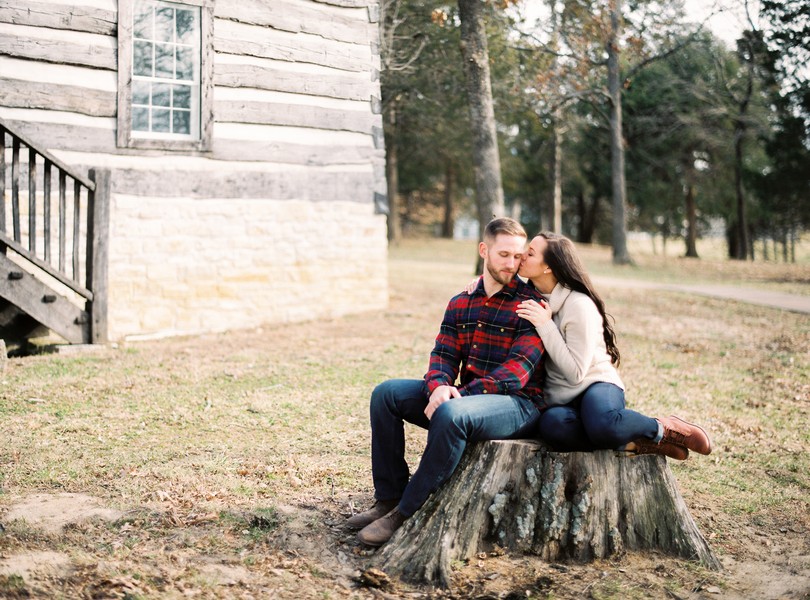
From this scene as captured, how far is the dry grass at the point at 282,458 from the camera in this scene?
13.2ft

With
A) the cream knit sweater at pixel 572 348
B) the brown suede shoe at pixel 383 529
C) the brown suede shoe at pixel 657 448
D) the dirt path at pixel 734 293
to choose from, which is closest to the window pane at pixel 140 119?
the cream knit sweater at pixel 572 348

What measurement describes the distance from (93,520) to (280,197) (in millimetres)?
6850

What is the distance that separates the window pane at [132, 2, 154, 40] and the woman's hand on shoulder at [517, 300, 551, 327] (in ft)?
24.1

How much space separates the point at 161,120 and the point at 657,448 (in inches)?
307

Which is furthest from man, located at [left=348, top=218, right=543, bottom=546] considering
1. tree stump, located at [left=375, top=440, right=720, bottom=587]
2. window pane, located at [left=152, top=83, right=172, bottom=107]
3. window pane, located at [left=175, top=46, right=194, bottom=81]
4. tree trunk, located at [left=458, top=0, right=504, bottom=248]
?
tree trunk, located at [left=458, top=0, right=504, bottom=248]

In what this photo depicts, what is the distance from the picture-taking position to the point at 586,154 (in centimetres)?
3231

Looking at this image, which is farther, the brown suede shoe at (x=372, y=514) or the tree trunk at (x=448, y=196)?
the tree trunk at (x=448, y=196)

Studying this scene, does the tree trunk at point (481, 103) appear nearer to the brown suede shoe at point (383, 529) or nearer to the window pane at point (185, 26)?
the window pane at point (185, 26)

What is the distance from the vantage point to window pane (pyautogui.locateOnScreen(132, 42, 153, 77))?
32.4 feet

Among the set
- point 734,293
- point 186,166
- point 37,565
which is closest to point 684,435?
point 37,565

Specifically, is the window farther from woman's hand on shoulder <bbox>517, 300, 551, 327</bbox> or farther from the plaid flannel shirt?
woman's hand on shoulder <bbox>517, 300, 551, 327</bbox>

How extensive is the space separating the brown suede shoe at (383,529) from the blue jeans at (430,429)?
9 centimetres

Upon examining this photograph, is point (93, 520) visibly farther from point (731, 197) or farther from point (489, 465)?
point (731, 197)

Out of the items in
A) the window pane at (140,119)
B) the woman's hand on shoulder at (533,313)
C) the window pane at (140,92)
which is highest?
the window pane at (140,92)
